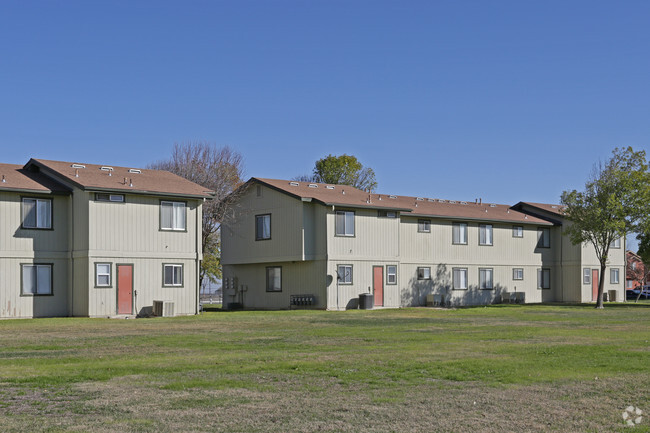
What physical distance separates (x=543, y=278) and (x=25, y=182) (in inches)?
1407

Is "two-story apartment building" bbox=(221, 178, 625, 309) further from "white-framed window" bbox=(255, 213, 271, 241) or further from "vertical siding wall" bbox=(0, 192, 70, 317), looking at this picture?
"vertical siding wall" bbox=(0, 192, 70, 317)

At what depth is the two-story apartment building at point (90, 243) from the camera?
33969 millimetres

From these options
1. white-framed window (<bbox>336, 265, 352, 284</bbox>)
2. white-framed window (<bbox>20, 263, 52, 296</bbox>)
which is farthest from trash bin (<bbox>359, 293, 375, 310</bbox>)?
white-framed window (<bbox>20, 263, 52, 296</bbox>)

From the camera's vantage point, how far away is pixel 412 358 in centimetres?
1683

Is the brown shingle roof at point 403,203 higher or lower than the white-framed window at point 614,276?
higher

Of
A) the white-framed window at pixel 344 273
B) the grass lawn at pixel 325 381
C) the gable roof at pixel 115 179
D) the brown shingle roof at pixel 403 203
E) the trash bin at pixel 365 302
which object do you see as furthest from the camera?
the brown shingle roof at pixel 403 203

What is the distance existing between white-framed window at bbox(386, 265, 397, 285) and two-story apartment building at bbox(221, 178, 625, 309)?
0.06 m

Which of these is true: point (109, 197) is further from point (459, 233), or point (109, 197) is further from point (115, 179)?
point (459, 233)

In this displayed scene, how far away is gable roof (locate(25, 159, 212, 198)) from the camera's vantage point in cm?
3512

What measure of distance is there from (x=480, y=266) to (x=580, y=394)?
40864mm

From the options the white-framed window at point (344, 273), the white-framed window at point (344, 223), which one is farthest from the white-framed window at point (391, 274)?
the white-framed window at point (344, 223)

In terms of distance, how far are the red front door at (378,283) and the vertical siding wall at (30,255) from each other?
16462mm

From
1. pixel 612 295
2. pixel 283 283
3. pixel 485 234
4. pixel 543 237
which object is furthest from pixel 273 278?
pixel 612 295

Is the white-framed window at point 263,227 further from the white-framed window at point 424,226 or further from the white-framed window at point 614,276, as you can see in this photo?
the white-framed window at point 614,276
